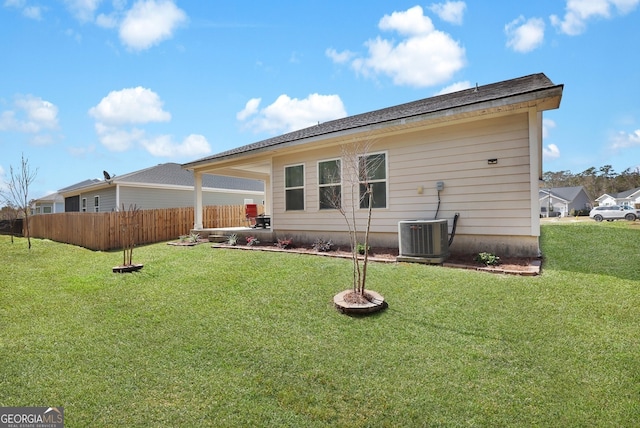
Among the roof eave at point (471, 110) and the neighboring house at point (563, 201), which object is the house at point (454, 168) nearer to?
the roof eave at point (471, 110)

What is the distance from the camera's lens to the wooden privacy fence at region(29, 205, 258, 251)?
11.2 metres

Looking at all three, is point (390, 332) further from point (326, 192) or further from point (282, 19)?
A: point (282, 19)

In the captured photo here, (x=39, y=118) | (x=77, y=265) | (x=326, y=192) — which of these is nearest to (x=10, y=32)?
(x=77, y=265)

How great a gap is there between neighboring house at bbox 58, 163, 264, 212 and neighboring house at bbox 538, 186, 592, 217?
40.1m

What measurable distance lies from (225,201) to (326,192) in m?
12.6

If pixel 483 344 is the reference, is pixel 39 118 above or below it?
above

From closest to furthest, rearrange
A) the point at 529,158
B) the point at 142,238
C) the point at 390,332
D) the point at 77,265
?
the point at 390,332
the point at 529,158
the point at 77,265
the point at 142,238

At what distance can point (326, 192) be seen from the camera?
8.77m

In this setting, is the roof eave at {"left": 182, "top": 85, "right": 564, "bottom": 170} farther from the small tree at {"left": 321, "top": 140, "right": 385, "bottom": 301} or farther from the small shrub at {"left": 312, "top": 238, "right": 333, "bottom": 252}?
the small shrub at {"left": 312, "top": 238, "right": 333, "bottom": 252}

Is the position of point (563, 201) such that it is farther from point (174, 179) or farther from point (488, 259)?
point (174, 179)

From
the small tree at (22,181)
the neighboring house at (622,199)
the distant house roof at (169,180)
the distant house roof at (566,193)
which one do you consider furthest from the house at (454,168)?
the neighboring house at (622,199)

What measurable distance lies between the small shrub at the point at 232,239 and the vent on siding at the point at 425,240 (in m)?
5.48

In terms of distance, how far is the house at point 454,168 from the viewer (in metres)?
5.98

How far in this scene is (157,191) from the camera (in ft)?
55.9
